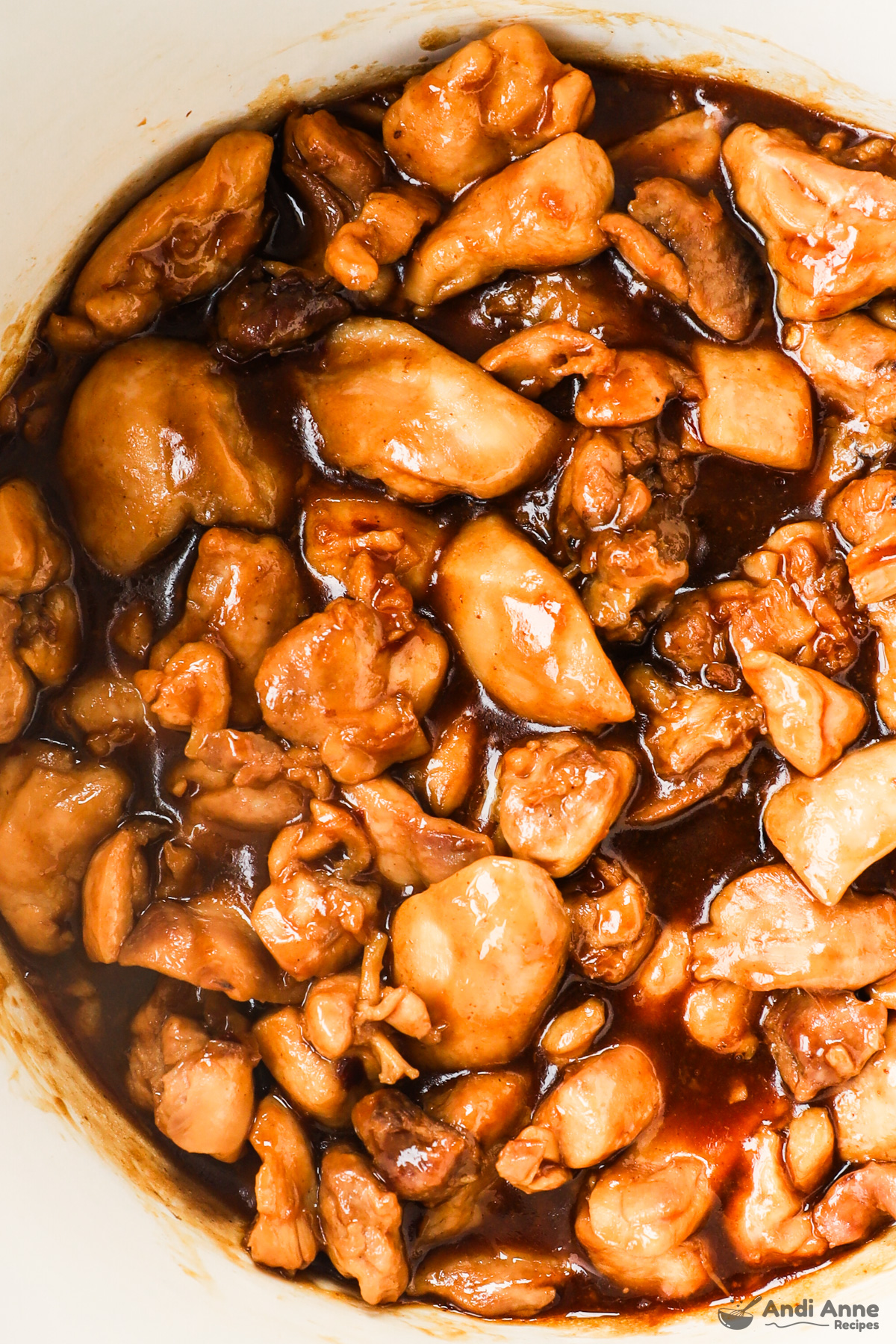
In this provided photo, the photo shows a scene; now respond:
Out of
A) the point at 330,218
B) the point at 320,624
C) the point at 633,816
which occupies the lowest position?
the point at 633,816

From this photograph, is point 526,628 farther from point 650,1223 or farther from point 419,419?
point 650,1223

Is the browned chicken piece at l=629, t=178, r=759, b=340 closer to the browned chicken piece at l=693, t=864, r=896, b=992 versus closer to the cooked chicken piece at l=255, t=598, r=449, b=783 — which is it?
the cooked chicken piece at l=255, t=598, r=449, b=783

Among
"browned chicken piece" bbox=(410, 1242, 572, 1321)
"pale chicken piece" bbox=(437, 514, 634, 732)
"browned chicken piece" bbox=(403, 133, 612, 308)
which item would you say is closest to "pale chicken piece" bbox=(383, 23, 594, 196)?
"browned chicken piece" bbox=(403, 133, 612, 308)

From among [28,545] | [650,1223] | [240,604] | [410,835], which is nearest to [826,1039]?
[650,1223]

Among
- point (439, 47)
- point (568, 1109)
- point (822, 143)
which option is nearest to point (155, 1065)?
point (568, 1109)

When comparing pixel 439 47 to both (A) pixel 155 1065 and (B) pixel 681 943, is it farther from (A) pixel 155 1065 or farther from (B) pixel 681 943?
(A) pixel 155 1065

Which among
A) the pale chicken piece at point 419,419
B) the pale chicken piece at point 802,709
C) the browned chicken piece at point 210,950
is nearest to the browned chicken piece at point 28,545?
the pale chicken piece at point 419,419
